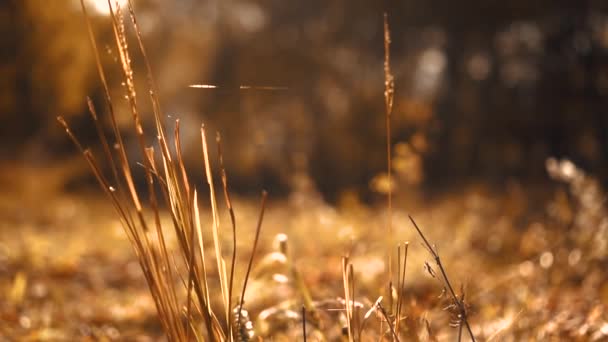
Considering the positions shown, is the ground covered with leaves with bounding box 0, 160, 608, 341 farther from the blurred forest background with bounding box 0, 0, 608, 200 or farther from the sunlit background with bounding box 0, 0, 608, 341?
the blurred forest background with bounding box 0, 0, 608, 200

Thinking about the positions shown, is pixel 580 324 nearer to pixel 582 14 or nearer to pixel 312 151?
pixel 582 14

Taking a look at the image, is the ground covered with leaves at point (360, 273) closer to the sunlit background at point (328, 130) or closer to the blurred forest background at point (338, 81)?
the sunlit background at point (328, 130)

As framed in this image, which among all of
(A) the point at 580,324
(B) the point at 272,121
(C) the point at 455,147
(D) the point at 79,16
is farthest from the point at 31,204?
(A) the point at 580,324

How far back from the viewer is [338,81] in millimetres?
7266

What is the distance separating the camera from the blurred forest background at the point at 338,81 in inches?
213

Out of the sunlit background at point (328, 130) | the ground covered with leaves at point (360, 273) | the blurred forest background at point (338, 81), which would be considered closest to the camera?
the ground covered with leaves at point (360, 273)

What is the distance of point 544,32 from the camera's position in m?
5.57

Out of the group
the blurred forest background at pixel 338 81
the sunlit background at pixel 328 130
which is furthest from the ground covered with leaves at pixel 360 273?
the blurred forest background at pixel 338 81

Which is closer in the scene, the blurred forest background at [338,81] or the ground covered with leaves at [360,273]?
the ground covered with leaves at [360,273]

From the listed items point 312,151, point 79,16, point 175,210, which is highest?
point 79,16

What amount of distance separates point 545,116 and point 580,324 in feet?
16.3

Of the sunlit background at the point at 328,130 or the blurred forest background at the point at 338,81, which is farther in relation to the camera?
the blurred forest background at the point at 338,81

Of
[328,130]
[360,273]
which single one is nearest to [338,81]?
[328,130]

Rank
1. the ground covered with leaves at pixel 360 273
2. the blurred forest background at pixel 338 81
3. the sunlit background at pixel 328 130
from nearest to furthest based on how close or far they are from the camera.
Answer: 1. the ground covered with leaves at pixel 360 273
2. the sunlit background at pixel 328 130
3. the blurred forest background at pixel 338 81
